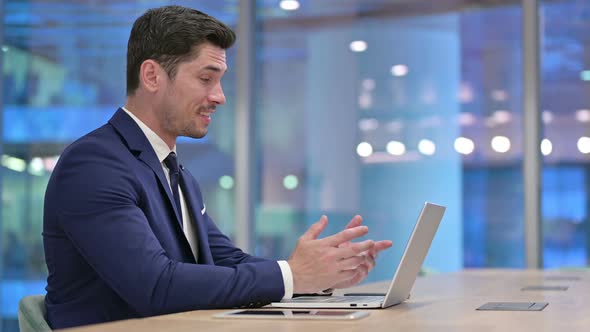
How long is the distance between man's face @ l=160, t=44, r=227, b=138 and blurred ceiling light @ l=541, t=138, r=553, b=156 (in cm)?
413

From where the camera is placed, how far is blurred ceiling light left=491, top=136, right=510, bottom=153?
600 centimetres

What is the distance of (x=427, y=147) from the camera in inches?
244

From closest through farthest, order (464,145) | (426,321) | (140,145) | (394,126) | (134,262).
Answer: (426,321), (134,262), (140,145), (464,145), (394,126)

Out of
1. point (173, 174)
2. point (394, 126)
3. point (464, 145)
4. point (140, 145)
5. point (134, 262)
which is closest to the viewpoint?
point (134, 262)

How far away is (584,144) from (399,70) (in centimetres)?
140

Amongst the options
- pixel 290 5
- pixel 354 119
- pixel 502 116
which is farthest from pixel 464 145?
pixel 290 5

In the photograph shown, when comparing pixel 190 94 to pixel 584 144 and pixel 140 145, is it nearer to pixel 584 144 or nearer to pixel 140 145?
pixel 140 145

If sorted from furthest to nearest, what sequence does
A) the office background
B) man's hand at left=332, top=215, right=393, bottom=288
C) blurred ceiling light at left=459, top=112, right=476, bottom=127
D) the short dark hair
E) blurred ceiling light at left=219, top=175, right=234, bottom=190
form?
blurred ceiling light at left=219, top=175, right=234, bottom=190 < blurred ceiling light at left=459, top=112, right=476, bottom=127 < the office background < the short dark hair < man's hand at left=332, top=215, right=393, bottom=288

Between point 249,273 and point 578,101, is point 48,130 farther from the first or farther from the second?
point 249,273

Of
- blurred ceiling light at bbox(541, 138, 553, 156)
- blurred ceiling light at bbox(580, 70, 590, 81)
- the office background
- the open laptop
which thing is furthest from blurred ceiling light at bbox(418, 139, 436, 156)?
the open laptop

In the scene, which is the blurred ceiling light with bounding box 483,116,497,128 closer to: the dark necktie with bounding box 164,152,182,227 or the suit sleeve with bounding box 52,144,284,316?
the dark necktie with bounding box 164,152,182,227

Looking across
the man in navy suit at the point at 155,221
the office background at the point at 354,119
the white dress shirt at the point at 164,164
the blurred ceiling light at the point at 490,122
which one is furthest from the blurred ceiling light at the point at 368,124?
the white dress shirt at the point at 164,164

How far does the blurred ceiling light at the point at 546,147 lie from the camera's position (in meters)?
5.91

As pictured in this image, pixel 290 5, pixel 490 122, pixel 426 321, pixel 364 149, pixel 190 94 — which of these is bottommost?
pixel 426 321
